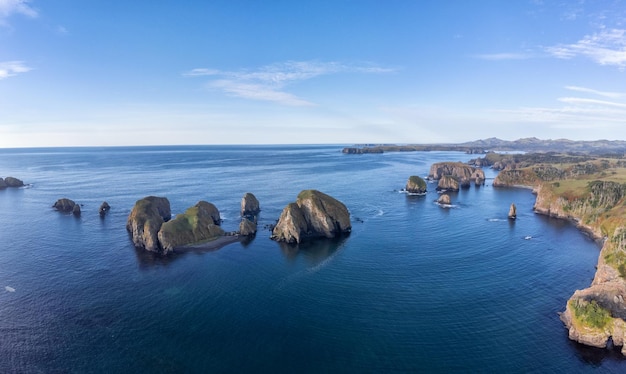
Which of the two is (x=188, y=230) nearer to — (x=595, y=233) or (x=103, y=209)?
(x=103, y=209)

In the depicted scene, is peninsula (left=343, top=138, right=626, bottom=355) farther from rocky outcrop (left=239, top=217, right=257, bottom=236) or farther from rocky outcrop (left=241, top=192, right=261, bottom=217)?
rocky outcrop (left=241, top=192, right=261, bottom=217)

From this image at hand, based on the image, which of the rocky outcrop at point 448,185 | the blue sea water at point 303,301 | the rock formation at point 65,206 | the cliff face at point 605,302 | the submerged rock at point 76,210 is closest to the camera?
the blue sea water at point 303,301

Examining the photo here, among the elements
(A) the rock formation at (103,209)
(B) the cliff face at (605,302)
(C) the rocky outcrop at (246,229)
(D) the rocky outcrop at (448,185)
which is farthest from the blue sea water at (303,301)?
(D) the rocky outcrop at (448,185)

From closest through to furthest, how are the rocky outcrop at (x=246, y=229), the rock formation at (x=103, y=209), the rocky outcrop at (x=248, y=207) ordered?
the rocky outcrop at (x=246, y=229) < the rocky outcrop at (x=248, y=207) < the rock formation at (x=103, y=209)

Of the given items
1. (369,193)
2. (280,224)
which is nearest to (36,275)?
(280,224)

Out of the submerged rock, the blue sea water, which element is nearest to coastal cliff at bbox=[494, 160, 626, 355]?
the blue sea water

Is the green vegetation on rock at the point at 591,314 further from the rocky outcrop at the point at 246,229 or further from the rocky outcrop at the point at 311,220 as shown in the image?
the rocky outcrop at the point at 246,229

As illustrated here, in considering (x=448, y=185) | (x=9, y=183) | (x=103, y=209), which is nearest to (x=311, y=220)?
(x=103, y=209)

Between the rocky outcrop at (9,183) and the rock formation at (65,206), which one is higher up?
the rocky outcrop at (9,183)
